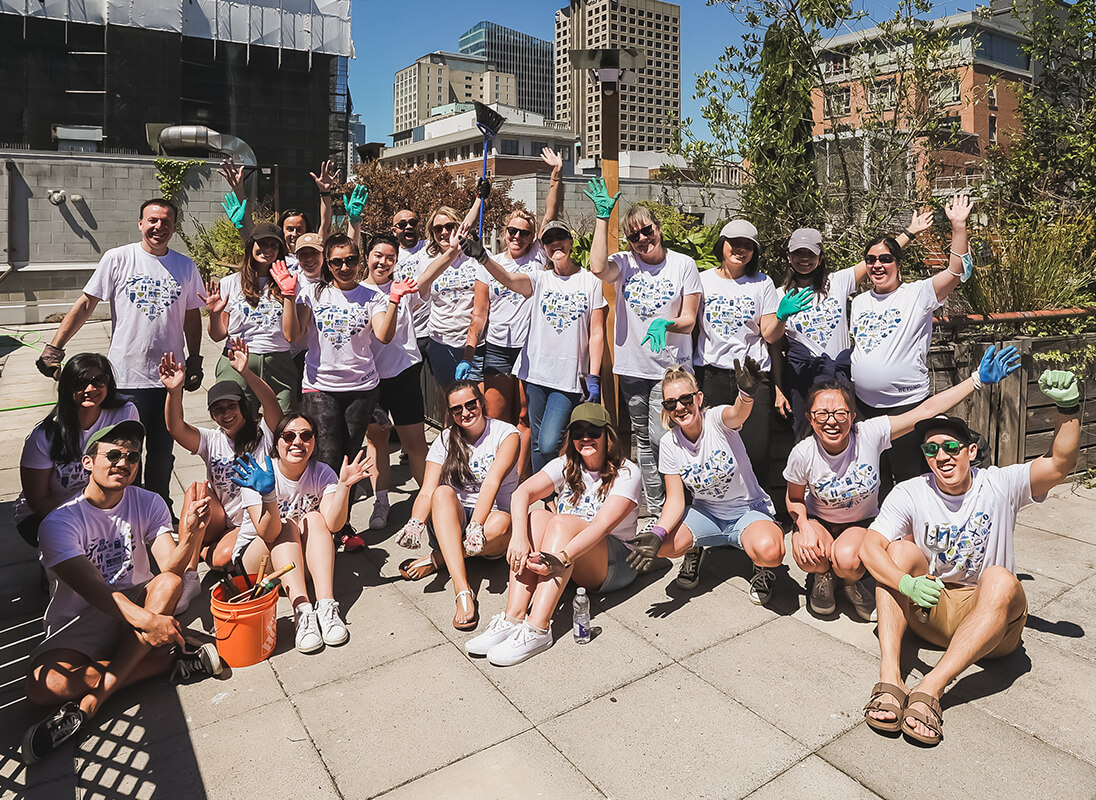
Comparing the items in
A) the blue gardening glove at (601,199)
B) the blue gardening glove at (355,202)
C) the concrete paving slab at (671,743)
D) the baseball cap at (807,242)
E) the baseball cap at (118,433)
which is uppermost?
the blue gardening glove at (355,202)

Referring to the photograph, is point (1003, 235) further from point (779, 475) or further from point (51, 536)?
point (51, 536)

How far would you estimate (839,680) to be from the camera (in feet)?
10.1

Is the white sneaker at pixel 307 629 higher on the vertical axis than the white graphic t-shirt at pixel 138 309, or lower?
lower

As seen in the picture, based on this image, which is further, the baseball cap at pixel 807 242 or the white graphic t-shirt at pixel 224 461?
the baseball cap at pixel 807 242

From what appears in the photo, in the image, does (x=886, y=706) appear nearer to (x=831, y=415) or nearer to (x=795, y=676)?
(x=795, y=676)

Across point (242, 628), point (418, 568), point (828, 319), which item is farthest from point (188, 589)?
point (828, 319)

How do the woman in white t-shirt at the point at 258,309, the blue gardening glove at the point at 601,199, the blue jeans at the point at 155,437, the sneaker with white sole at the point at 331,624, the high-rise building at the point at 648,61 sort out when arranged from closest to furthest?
the sneaker with white sole at the point at 331,624, the blue jeans at the point at 155,437, the blue gardening glove at the point at 601,199, the woman in white t-shirt at the point at 258,309, the high-rise building at the point at 648,61

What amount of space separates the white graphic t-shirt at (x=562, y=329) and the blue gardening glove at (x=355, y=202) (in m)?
1.71

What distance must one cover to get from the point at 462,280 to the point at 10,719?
3313 mm

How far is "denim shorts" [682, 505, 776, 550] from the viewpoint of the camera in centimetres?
385

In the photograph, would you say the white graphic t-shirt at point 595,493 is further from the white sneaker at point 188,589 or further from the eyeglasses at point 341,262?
the eyeglasses at point 341,262

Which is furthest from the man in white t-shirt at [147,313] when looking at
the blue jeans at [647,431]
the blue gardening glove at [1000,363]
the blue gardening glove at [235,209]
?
the blue gardening glove at [1000,363]

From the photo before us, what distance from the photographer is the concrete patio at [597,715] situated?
2.48 meters

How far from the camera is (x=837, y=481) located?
357cm
